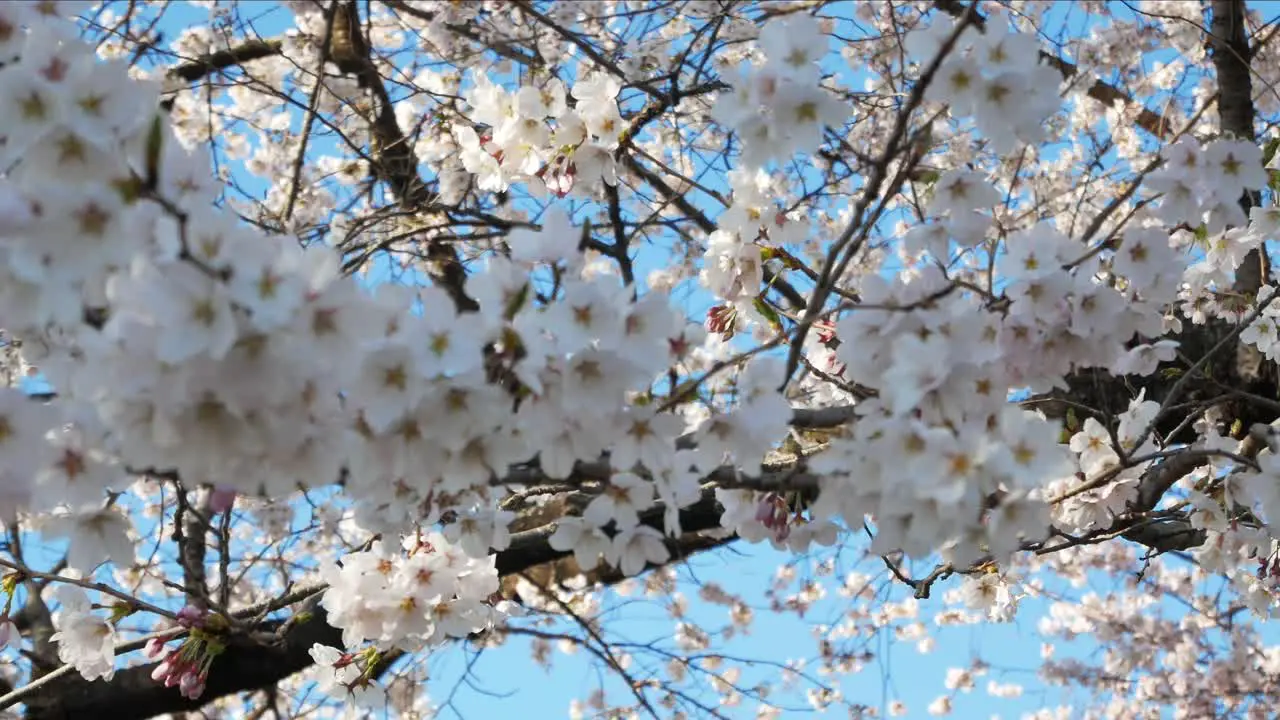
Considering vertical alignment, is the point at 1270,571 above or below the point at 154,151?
above

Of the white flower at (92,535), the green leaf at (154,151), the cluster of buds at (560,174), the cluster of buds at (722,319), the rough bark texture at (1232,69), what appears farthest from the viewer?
the rough bark texture at (1232,69)

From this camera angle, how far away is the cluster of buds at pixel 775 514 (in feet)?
5.47

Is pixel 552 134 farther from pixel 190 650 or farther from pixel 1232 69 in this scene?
pixel 1232 69

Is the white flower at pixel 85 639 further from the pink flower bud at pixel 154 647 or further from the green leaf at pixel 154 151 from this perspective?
the green leaf at pixel 154 151

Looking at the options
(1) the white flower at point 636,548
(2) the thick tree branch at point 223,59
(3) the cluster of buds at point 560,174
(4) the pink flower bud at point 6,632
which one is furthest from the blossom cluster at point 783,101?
(2) the thick tree branch at point 223,59

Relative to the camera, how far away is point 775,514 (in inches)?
66.1

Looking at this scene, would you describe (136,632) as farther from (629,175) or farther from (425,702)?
(629,175)

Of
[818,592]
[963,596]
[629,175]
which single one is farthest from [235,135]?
[963,596]

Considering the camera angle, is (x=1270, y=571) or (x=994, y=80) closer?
(x=994, y=80)

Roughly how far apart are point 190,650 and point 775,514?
4.53ft

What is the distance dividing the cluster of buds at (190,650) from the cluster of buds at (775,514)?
1.30m

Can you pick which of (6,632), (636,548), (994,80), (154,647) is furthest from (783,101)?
(6,632)

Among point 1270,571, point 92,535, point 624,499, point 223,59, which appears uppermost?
point 223,59

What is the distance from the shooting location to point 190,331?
1.03 metres
